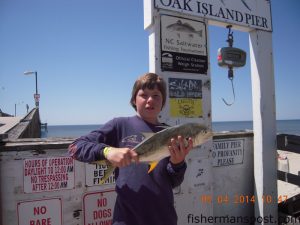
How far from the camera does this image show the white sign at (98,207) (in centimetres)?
374

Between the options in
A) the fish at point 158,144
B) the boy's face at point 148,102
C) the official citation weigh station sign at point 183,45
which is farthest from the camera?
the official citation weigh station sign at point 183,45

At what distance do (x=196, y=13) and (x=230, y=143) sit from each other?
7.61 ft

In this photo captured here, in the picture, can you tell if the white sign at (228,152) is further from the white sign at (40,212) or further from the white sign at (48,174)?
the white sign at (40,212)

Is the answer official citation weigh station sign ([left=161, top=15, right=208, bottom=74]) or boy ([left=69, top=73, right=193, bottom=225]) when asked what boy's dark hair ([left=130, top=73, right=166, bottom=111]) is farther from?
official citation weigh station sign ([left=161, top=15, right=208, bottom=74])

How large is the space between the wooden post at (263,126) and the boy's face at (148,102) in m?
2.92

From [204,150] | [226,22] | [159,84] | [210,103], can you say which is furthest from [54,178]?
[226,22]

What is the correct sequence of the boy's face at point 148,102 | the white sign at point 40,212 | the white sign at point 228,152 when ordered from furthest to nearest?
the white sign at point 228,152 → the white sign at point 40,212 → the boy's face at point 148,102

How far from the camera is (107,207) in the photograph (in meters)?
3.85

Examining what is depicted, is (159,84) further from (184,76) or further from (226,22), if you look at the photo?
(226,22)

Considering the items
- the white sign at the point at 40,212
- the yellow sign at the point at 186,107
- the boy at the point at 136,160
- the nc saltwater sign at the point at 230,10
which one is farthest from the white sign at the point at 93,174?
the nc saltwater sign at the point at 230,10

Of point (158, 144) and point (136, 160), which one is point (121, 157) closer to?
point (136, 160)

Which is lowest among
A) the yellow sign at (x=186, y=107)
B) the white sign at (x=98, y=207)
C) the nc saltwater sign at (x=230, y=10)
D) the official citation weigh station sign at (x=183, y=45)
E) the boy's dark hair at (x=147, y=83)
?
the white sign at (x=98, y=207)

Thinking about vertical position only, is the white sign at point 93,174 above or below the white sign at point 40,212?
above

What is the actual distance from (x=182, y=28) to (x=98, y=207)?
281 cm
